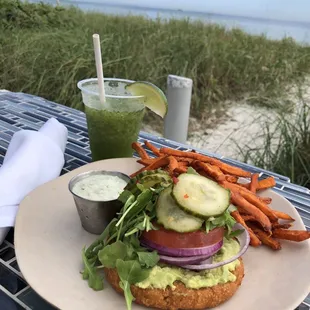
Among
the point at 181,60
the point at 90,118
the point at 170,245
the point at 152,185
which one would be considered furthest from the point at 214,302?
the point at 181,60

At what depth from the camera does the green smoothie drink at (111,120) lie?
1606mm

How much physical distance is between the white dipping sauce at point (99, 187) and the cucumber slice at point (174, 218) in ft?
0.86

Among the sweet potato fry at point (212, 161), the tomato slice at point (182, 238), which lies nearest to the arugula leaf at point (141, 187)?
the tomato slice at point (182, 238)

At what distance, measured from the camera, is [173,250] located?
38.0 inches

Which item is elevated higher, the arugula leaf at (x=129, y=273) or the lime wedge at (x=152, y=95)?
the lime wedge at (x=152, y=95)

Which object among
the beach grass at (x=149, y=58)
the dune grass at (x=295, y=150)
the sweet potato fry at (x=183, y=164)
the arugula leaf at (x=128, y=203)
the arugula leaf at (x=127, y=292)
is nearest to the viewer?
the arugula leaf at (x=127, y=292)

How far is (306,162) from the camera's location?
10.9ft

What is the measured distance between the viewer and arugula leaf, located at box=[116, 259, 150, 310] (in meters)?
0.90

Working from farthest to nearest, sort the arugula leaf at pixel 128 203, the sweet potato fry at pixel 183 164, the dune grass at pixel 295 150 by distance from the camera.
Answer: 1. the dune grass at pixel 295 150
2. the sweet potato fry at pixel 183 164
3. the arugula leaf at pixel 128 203

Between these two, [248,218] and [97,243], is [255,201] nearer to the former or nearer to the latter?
[248,218]

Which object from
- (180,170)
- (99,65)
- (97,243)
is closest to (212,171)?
(180,170)

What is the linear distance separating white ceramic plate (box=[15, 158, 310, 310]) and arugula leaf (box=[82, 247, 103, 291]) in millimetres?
13

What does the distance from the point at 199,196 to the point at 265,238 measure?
0.31 meters

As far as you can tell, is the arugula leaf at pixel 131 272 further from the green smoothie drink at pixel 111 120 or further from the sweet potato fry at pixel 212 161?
the green smoothie drink at pixel 111 120
